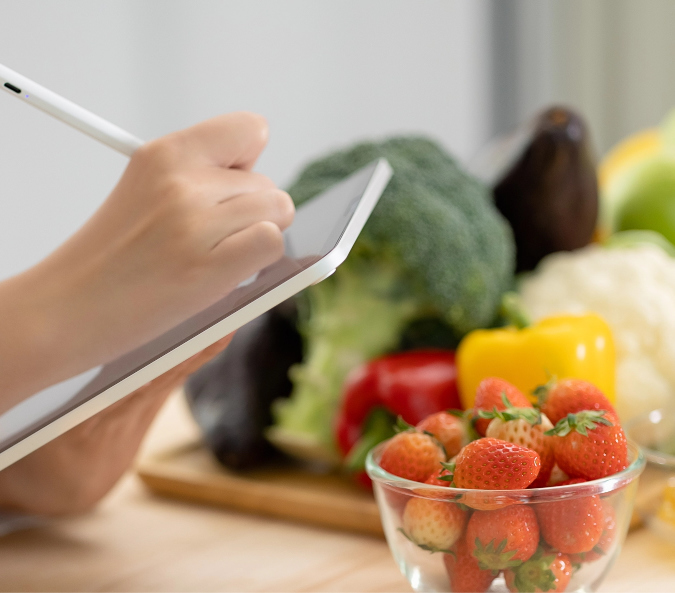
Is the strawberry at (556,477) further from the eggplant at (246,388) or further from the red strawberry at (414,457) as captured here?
the eggplant at (246,388)

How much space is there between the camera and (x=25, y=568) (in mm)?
612

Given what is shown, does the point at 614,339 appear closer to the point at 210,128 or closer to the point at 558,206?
the point at 558,206

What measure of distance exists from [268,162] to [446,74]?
87cm

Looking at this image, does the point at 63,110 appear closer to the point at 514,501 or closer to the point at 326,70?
the point at 514,501

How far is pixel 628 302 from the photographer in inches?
31.3

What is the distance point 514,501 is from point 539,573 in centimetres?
5

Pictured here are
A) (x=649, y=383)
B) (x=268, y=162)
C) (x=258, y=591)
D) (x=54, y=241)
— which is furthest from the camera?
(x=268, y=162)

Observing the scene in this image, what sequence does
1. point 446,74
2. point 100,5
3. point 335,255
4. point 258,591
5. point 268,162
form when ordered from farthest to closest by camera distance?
point 446,74
point 268,162
point 100,5
point 258,591
point 335,255

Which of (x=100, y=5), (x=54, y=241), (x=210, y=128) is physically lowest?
(x=54, y=241)

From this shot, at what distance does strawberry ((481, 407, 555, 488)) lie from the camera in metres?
0.45

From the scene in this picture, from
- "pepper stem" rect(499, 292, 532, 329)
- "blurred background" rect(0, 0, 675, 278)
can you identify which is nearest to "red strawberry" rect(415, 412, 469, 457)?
"pepper stem" rect(499, 292, 532, 329)

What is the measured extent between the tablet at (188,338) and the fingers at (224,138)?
8cm

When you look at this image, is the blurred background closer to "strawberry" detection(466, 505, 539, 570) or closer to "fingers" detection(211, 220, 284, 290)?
"fingers" detection(211, 220, 284, 290)

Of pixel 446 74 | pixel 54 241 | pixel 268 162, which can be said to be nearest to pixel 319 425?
pixel 54 241
